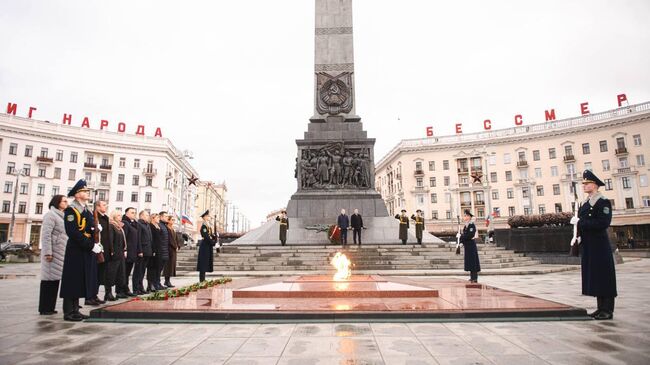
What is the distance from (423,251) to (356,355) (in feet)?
42.4

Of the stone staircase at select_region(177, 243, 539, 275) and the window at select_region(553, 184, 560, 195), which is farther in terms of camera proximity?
the window at select_region(553, 184, 560, 195)

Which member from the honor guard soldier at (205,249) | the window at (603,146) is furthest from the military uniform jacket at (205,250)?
the window at (603,146)

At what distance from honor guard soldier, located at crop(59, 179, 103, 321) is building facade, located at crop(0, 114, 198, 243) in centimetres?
4022

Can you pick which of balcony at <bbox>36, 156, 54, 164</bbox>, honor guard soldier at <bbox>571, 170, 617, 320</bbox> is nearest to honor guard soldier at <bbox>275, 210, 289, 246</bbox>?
honor guard soldier at <bbox>571, 170, 617, 320</bbox>

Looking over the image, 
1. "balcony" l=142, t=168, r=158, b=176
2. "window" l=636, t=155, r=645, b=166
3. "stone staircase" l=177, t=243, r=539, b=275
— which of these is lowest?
"stone staircase" l=177, t=243, r=539, b=275

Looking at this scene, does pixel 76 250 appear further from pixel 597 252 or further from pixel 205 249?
pixel 597 252

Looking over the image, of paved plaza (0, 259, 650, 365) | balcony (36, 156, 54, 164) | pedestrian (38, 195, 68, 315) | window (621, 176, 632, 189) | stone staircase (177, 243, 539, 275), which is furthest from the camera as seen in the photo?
balcony (36, 156, 54, 164)

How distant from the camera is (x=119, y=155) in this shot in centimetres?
5869

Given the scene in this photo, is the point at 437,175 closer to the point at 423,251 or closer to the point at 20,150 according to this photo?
the point at 423,251

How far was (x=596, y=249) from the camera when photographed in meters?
5.84

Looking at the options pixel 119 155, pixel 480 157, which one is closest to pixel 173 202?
pixel 119 155

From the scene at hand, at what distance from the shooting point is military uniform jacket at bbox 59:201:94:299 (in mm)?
5988

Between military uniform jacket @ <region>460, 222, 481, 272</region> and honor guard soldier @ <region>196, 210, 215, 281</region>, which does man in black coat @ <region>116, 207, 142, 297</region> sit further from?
military uniform jacket @ <region>460, 222, 481, 272</region>

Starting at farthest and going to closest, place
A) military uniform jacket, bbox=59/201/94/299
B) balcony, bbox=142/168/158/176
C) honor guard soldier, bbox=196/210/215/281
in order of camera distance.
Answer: balcony, bbox=142/168/158/176 < honor guard soldier, bbox=196/210/215/281 < military uniform jacket, bbox=59/201/94/299
